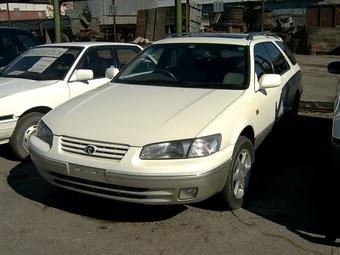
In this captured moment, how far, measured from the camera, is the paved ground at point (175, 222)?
3.69 m

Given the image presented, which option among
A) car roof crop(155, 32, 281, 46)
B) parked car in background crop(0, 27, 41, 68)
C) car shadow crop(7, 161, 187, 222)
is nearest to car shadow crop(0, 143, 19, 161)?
car shadow crop(7, 161, 187, 222)

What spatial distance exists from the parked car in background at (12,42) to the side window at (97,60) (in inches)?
124

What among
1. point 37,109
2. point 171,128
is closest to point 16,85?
point 37,109

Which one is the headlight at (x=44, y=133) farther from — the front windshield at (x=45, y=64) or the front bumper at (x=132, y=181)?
the front windshield at (x=45, y=64)

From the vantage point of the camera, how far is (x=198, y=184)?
3.74m

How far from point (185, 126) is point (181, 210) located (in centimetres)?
87

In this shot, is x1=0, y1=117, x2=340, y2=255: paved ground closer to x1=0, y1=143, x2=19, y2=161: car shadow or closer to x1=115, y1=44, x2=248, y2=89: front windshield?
x1=0, y1=143, x2=19, y2=161: car shadow

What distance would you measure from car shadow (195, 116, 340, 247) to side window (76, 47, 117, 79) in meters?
2.62

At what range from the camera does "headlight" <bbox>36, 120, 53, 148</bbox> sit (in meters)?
4.25

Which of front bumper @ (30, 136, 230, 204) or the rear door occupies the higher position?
the rear door

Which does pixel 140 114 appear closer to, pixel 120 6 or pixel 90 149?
pixel 90 149

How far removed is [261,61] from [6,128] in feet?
10.0

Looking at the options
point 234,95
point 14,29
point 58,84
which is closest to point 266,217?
point 234,95

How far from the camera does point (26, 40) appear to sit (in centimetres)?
1000
